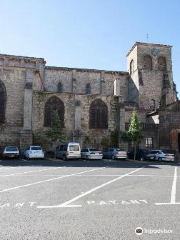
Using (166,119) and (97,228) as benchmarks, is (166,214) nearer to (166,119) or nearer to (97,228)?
(97,228)

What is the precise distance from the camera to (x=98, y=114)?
111ft

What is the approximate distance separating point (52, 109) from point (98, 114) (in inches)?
236

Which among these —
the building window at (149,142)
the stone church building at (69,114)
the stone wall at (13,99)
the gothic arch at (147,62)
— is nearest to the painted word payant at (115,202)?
the stone church building at (69,114)

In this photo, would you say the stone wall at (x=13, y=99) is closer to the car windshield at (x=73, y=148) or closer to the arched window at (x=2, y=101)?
the arched window at (x=2, y=101)

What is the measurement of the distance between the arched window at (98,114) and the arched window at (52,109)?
3.77 meters

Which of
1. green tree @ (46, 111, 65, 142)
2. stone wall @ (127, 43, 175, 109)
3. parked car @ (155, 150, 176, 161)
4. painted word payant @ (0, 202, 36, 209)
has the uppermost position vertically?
stone wall @ (127, 43, 175, 109)

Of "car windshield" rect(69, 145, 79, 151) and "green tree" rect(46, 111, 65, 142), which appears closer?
"car windshield" rect(69, 145, 79, 151)

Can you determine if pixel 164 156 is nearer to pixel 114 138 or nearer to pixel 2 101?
pixel 114 138

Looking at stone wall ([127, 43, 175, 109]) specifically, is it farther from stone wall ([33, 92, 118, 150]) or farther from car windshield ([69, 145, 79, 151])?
car windshield ([69, 145, 79, 151])

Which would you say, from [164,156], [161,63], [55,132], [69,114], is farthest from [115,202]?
[161,63]

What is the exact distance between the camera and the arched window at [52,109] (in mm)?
Result: 32406

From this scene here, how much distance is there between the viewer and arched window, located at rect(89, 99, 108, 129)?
3353 centimetres

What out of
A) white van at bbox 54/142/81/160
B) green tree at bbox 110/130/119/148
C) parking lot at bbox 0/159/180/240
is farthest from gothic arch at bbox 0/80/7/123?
parking lot at bbox 0/159/180/240

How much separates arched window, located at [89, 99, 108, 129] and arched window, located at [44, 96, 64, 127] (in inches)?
148
